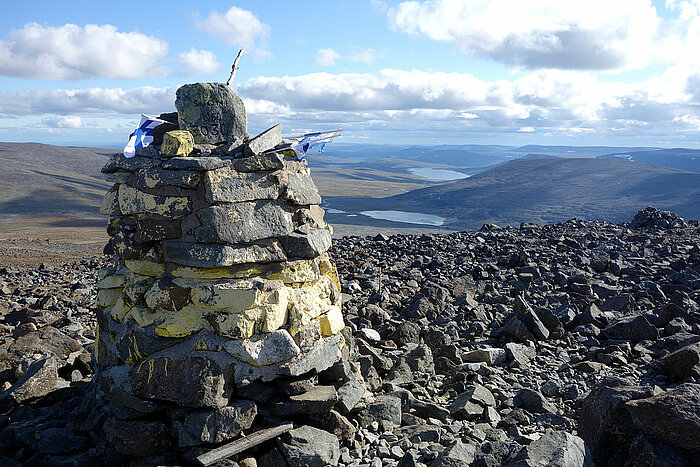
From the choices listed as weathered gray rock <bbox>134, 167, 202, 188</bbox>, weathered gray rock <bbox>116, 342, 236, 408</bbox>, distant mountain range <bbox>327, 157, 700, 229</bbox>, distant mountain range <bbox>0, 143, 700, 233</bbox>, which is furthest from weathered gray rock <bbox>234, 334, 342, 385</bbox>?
distant mountain range <bbox>327, 157, 700, 229</bbox>

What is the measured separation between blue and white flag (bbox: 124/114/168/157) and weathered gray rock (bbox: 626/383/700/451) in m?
6.76

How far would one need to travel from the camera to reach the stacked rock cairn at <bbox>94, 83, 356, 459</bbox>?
19.6 ft

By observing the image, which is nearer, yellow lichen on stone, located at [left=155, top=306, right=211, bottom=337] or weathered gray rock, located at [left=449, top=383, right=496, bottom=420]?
yellow lichen on stone, located at [left=155, top=306, right=211, bottom=337]

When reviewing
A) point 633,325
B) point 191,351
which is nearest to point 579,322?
point 633,325

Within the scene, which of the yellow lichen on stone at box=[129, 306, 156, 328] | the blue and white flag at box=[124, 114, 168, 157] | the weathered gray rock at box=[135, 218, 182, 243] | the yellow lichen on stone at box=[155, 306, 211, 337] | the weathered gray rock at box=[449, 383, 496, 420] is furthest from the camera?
the weathered gray rock at box=[449, 383, 496, 420]

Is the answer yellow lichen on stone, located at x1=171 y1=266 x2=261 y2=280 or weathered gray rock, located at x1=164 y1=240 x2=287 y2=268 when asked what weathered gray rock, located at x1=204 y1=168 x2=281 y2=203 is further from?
yellow lichen on stone, located at x1=171 y1=266 x2=261 y2=280

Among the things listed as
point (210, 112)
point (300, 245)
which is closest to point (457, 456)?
point (300, 245)

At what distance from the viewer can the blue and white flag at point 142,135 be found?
6676mm

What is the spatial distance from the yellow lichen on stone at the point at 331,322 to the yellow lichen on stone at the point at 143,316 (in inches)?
85.0

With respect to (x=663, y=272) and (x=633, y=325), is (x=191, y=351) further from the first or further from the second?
(x=663, y=272)

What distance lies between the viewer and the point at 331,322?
7000mm

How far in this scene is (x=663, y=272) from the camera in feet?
52.3

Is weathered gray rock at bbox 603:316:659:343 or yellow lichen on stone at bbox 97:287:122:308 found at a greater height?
yellow lichen on stone at bbox 97:287:122:308

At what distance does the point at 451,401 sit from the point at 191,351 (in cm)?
402
